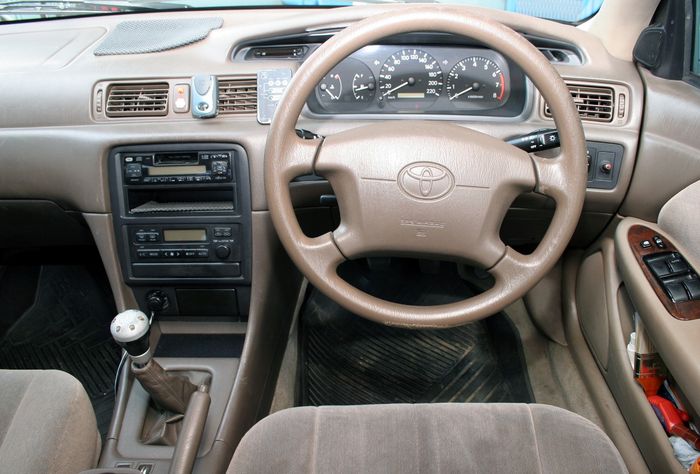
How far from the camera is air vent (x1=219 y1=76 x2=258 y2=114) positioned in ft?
4.45

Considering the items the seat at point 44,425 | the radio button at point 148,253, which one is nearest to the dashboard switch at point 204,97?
the radio button at point 148,253

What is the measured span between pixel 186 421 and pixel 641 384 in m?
0.97

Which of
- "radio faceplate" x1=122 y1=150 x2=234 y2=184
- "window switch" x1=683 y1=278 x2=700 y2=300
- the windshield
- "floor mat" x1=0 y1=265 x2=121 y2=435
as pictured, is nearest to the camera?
"window switch" x1=683 y1=278 x2=700 y2=300

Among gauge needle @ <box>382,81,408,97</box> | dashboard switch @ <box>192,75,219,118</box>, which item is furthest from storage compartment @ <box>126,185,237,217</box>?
gauge needle @ <box>382,81,408,97</box>

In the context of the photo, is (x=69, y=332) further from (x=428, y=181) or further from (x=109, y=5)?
(x=428, y=181)

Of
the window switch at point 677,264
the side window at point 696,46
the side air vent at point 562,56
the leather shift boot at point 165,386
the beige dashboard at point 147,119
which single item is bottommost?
the leather shift boot at point 165,386

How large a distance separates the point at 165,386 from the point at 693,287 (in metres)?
1.10

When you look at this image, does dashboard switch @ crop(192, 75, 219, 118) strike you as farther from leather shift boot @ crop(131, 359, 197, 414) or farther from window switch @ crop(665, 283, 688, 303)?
window switch @ crop(665, 283, 688, 303)

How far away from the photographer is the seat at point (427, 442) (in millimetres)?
924

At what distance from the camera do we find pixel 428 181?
1.05 metres

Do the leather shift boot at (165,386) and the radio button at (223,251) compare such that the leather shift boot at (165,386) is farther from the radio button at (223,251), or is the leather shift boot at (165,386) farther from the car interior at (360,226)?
the radio button at (223,251)

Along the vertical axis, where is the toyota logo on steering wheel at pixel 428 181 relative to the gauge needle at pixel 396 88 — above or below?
below

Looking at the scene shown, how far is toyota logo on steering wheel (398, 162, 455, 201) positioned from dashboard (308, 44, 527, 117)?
34 cm

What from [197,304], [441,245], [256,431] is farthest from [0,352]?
[441,245]
